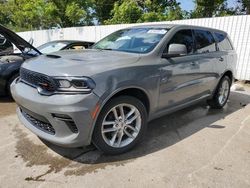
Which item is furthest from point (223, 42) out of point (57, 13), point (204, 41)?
point (57, 13)

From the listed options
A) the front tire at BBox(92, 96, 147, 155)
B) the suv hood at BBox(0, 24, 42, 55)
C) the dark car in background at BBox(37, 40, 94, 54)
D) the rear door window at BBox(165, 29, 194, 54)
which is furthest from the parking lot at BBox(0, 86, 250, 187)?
the dark car in background at BBox(37, 40, 94, 54)

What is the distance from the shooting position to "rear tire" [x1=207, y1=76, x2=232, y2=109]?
523 centimetres

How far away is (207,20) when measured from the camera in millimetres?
8711

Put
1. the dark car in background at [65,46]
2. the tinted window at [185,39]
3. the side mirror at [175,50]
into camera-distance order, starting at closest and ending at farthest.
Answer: the side mirror at [175,50] < the tinted window at [185,39] < the dark car in background at [65,46]

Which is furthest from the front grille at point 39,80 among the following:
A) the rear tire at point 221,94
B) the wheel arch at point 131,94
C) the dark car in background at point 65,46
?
the dark car in background at point 65,46

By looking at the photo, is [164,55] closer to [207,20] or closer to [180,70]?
[180,70]

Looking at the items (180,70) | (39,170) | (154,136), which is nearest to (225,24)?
(180,70)

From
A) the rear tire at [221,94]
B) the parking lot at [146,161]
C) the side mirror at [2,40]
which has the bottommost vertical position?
the parking lot at [146,161]

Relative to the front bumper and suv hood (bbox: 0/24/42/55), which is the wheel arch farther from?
suv hood (bbox: 0/24/42/55)

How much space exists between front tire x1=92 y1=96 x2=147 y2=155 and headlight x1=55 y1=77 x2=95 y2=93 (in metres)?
0.33

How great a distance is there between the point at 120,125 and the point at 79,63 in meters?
0.93

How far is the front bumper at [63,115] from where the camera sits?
2652mm

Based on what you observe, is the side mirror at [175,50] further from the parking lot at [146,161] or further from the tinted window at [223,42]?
the tinted window at [223,42]

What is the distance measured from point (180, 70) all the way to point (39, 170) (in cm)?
238
